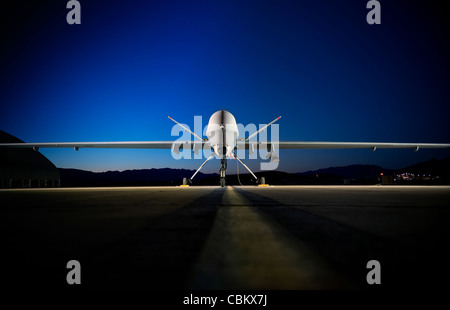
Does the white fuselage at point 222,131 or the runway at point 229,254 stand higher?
the white fuselage at point 222,131

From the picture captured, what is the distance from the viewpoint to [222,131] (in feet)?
44.1

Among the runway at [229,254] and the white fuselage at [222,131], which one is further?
the white fuselage at [222,131]

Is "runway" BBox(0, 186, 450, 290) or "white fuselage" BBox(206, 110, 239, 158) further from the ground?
"white fuselage" BBox(206, 110, 239, 158)

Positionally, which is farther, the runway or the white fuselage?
the white fuselage

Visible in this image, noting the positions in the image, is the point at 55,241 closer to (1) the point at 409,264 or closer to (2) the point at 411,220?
(1) the point at 409,264

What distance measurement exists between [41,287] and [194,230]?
5.29ft

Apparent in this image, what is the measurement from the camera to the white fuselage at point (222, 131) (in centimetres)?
1346

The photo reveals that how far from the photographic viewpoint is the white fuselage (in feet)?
44.2

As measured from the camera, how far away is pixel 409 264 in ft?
5.74

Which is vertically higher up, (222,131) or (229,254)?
(222,131)

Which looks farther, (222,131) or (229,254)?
(222,131)
